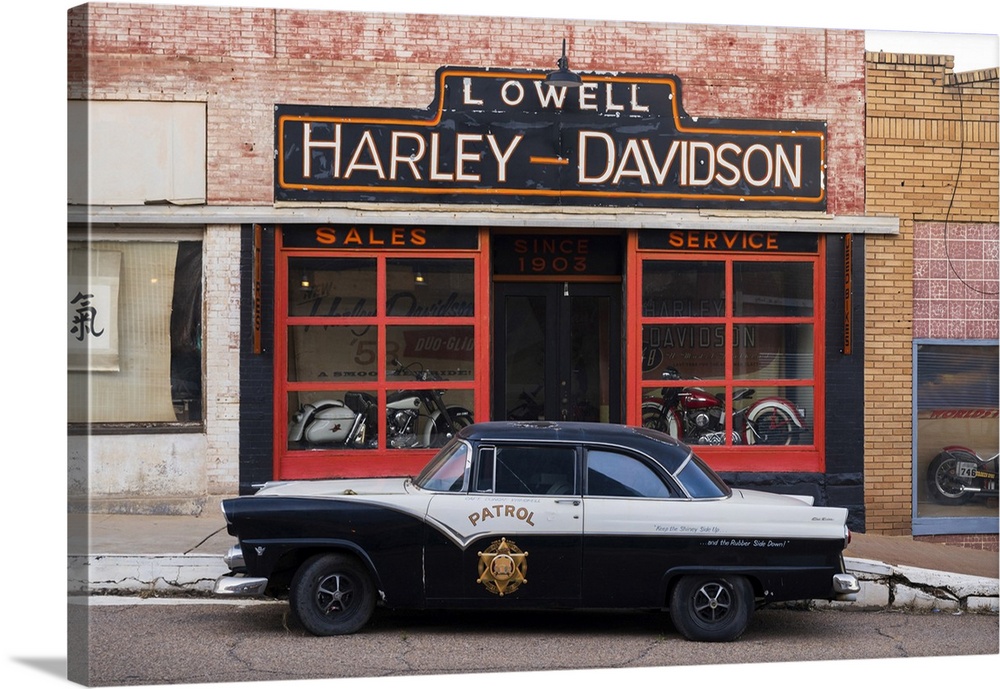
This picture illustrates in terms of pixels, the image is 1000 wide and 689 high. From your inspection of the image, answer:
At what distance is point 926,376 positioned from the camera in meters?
12.0

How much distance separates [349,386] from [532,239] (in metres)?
2.36

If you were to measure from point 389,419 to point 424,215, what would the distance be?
2006 mm

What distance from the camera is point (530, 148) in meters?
11.6

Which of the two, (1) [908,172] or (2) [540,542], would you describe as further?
(1) [908,172]

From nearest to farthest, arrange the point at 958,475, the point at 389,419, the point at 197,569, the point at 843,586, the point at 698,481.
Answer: the point at 843,586, the point at 698,481, the point at 197,569, the point at 389,419, the point at 958,475

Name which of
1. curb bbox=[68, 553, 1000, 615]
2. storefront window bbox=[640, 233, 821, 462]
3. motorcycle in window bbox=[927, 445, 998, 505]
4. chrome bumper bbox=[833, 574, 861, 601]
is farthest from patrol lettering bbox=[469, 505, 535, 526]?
motorcycle in window bbox=[927, 445, 998, 505]

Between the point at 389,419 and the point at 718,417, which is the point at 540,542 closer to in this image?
the point at 389,419

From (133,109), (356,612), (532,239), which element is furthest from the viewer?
(532,239)

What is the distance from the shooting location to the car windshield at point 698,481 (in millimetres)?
8695

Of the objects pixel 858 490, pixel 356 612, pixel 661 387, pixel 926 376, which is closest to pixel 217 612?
pixel 356 612

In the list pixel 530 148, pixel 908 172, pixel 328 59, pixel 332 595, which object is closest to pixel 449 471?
pixel 332 595

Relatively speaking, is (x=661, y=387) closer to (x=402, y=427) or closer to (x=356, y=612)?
(x=402, y=427)

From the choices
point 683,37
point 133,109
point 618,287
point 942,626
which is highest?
point 683,37

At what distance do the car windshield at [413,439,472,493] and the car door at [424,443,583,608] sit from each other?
10 cm
